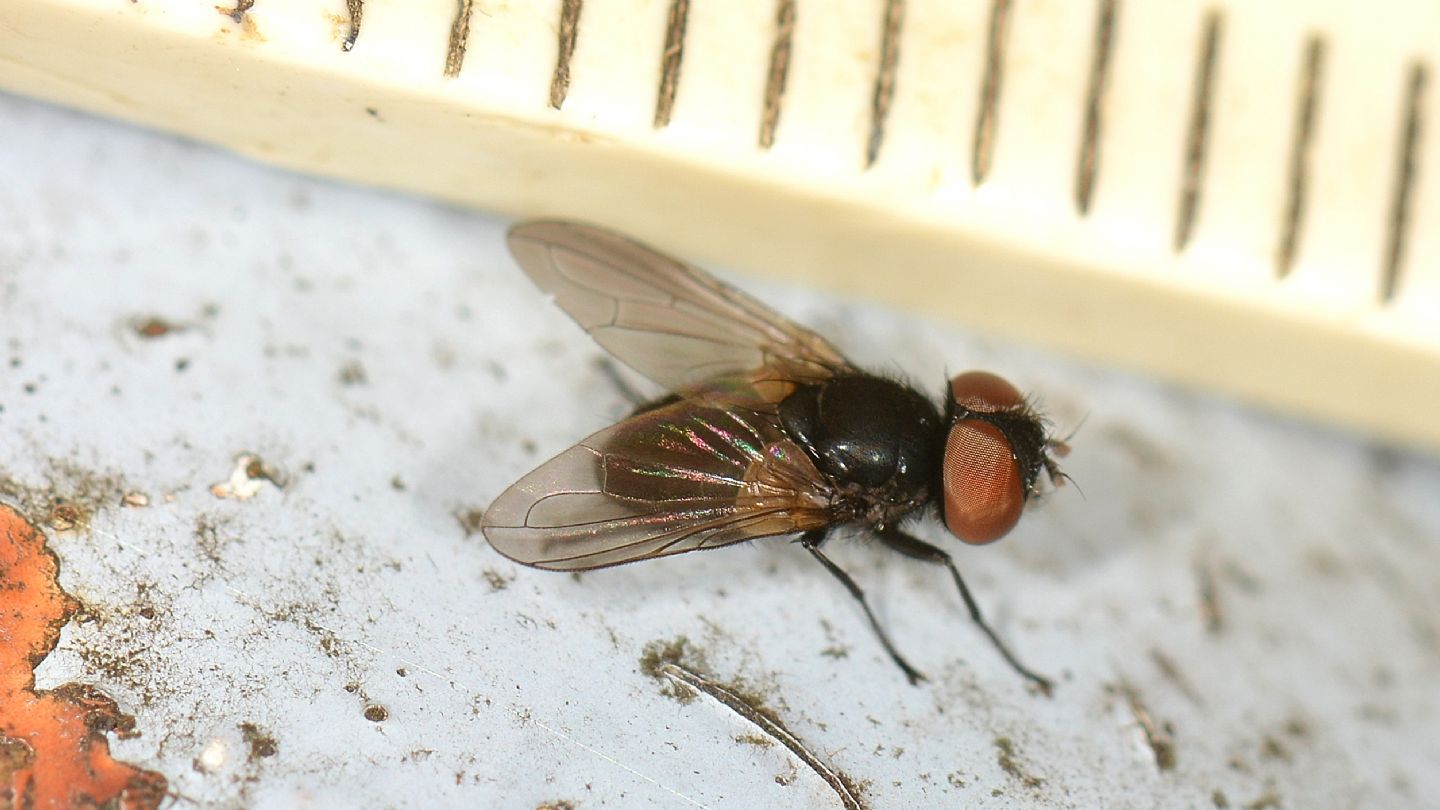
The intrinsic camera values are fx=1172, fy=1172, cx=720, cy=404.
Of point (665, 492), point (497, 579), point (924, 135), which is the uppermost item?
point (924, 135)

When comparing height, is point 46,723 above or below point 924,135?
below

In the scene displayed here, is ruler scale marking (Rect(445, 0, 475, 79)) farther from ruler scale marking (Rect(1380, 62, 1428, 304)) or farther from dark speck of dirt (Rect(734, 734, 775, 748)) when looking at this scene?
ruler scale marking (Rect(1380, 62, 1428, 304))

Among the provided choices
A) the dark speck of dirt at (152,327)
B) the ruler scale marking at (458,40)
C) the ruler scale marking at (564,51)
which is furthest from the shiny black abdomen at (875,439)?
the dark speck of dirt at (152,327)

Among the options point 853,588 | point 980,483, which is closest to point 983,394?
point 980,483

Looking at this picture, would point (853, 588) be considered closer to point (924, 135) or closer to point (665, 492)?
point (665, 492)

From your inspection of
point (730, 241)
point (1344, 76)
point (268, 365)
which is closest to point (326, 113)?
point (268, 365)

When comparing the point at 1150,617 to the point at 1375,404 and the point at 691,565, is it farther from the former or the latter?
the point at 691,565

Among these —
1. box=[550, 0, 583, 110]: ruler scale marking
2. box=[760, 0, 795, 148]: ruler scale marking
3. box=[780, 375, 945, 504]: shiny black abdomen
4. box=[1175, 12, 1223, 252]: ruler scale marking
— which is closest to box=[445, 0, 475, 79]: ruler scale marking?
box=[550, 0, 583, 110]: ruler scale marking
